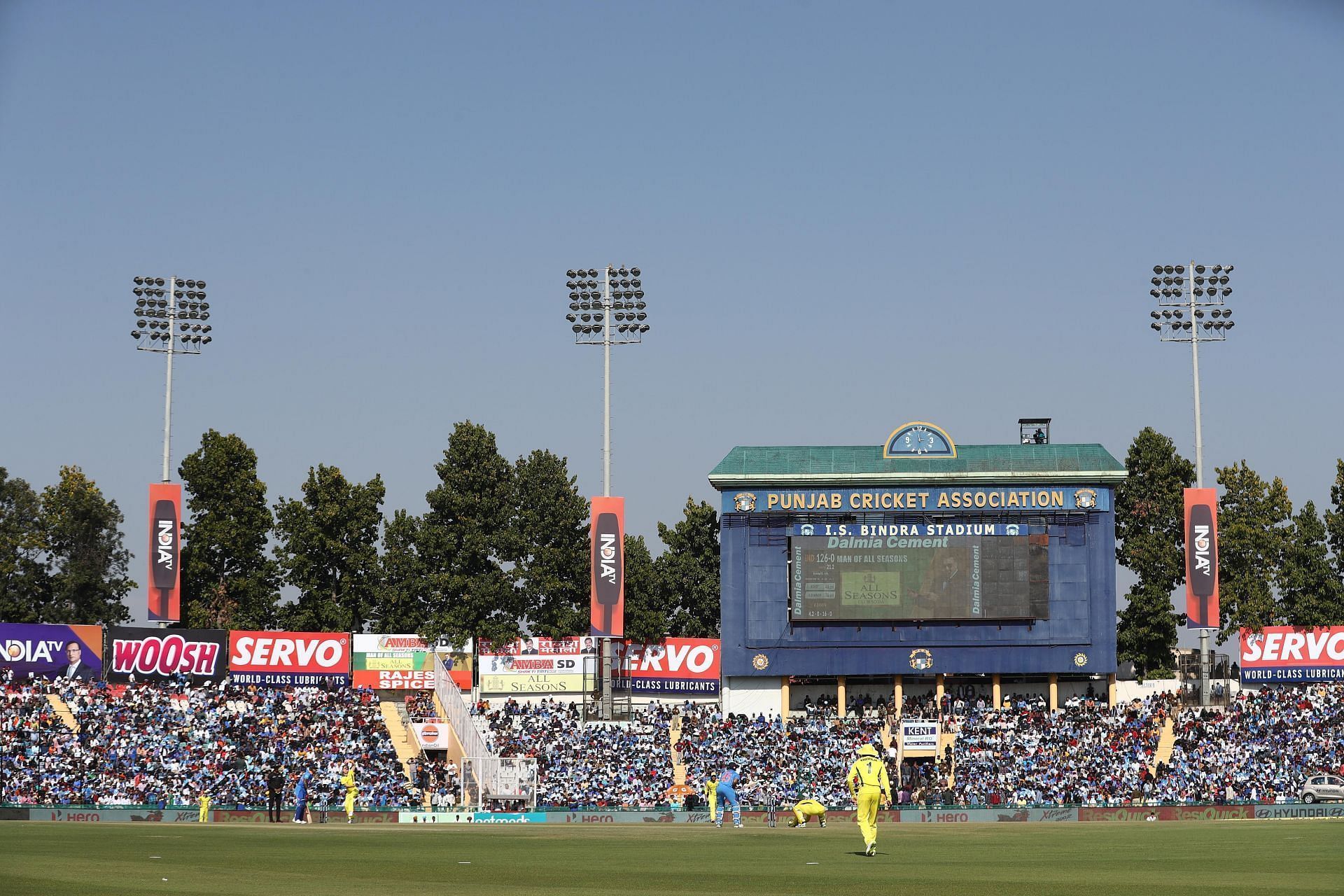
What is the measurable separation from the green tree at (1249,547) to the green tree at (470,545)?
31178mm

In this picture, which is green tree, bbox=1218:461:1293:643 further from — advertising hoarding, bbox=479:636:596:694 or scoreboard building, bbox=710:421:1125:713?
advertising hoarding, bbox=479:636:596:694

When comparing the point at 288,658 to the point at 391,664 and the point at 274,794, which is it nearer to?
the point at 391,664

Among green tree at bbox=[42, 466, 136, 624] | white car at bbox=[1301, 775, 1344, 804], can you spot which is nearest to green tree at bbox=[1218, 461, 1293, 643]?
white car at bbox=[1301, 775, 1344, 804]

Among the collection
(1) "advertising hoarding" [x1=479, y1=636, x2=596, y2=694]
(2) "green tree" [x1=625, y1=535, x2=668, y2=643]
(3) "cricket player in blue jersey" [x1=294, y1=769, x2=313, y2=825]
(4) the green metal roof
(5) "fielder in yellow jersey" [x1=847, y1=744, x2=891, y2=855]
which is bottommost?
(3) "cricket player in blue jersey" [x1=294, y1=769, x2=313, y2=825]

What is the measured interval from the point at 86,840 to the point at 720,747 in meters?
35.4

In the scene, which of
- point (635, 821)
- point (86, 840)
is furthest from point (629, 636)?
point (86, 840)

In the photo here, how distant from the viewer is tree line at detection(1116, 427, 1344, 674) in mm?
74062

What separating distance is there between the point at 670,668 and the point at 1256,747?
2417cm

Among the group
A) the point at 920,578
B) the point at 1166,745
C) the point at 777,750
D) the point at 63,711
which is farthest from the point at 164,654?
the point at 1166,745

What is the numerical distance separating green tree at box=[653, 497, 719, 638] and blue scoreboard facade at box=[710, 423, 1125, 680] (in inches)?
370

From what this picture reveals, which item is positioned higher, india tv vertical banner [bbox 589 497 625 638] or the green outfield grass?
india tv vertical banner [bbox 589 497 625 638]

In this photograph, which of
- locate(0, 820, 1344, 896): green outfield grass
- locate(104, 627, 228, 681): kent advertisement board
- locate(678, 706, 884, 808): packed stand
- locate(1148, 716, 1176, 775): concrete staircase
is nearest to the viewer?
locate(0, 820, 1344, 896): green outfield grass

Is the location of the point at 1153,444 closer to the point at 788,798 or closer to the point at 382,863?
the point at 788,798

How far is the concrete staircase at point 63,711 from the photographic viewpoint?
63.7 meters
